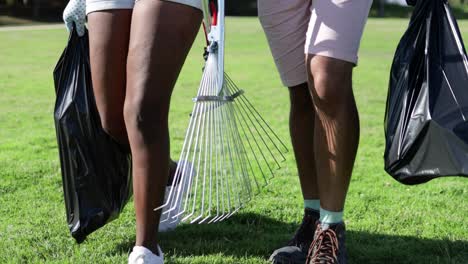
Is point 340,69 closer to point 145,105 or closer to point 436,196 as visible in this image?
point 145,105

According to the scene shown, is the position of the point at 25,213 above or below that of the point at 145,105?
below

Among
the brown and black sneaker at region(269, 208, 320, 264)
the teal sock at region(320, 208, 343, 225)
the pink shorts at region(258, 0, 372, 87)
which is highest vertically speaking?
the pink shorts at region(258, 0, 372, 87)

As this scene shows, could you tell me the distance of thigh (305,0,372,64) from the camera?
8.70 feet

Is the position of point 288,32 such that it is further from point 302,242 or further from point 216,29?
point 302,242

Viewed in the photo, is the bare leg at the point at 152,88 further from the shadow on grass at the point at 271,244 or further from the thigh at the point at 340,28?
the shadow on grass at the point at 271,244

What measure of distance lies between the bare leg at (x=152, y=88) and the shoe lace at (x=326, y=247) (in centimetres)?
62

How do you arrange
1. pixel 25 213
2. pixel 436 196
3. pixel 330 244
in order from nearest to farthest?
pixel 330 244 < pixel 25 213 < pixel 436 196

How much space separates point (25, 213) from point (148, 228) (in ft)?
4.66

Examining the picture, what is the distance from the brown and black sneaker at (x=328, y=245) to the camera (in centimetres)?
283

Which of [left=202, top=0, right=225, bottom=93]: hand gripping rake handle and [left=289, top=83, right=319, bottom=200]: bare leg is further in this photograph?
[left=289, top=83, right=319, bottom=200]: bare leg

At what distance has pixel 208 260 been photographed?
3.13 meters

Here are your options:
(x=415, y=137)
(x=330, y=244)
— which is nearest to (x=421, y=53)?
(x=415, y=137)

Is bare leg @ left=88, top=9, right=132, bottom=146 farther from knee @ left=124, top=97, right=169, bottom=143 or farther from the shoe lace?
the shoe lace

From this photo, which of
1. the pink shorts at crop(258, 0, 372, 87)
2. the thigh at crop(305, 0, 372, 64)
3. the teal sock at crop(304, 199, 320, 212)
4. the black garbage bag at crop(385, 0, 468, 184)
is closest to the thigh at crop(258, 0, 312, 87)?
the pink shorts at crop(258, 0, 372, 87)
